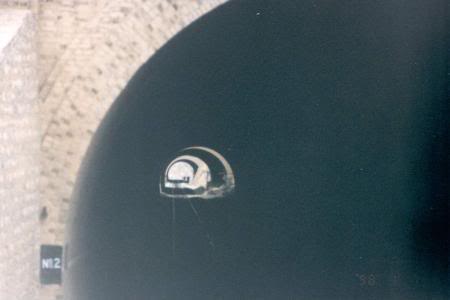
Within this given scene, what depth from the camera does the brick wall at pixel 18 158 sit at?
215 inches

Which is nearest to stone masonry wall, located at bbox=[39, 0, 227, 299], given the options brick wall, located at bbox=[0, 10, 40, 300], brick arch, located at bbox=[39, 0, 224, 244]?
brick arch, located at bbox=[39, 0, 224, 244]

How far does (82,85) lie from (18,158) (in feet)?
2.62

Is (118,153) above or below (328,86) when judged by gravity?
below

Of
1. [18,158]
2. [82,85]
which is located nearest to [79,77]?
[82,85]

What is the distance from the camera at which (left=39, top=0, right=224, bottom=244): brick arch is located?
6031 mm

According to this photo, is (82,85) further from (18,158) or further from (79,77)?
(18,158)

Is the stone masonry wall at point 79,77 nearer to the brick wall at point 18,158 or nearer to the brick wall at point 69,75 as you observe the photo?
the brick wall at point 69,75

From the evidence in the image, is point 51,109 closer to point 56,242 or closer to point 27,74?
point 27,74

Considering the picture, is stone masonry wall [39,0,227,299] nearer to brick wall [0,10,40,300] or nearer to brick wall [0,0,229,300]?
brick wall [0,0,229,300]

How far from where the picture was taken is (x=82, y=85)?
603cm

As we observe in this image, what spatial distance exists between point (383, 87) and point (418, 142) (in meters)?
0.78

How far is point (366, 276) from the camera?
848 cm

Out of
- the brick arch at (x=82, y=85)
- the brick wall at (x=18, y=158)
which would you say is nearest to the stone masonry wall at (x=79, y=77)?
the brick arch at (x=82, y=85)

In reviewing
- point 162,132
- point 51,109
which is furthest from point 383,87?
point 51,109
